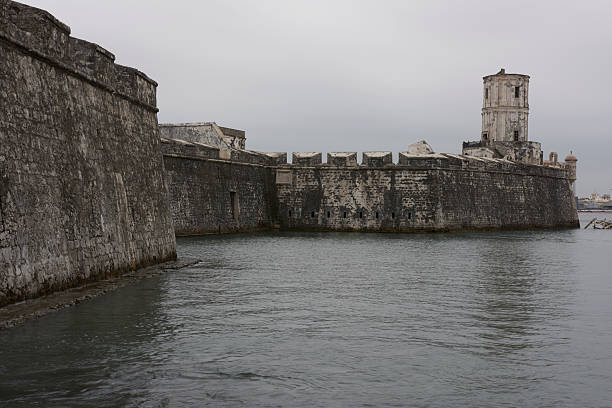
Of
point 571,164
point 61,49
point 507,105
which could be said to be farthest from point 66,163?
point 571,164

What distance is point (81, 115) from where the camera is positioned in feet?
32.1

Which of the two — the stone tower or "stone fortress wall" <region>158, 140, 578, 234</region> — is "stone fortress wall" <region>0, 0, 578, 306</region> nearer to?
"stone fortress wall" <region>158, 140, 578, 234</region>

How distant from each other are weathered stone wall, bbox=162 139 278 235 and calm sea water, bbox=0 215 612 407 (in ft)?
36.9

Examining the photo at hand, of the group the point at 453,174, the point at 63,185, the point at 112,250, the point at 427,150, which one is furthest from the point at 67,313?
the point at 427,150

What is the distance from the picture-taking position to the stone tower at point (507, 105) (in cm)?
4175

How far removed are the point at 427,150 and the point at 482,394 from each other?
101ft

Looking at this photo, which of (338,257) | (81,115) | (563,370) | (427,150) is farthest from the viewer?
(427,150)

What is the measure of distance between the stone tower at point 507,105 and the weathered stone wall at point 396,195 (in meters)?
10.8

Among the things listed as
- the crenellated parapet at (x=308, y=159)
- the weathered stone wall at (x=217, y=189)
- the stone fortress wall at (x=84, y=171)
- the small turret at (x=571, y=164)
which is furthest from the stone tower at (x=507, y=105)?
the stone fortress wall at (x=84, y=171)

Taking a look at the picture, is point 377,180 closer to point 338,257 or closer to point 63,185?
point 338,257

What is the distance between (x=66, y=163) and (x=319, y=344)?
14.3ft

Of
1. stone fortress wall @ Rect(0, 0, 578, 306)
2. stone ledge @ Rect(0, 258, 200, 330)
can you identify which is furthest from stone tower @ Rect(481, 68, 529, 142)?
stone ledge @ Rect(0, 258, 200, 330)

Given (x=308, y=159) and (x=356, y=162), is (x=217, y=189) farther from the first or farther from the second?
(x=356, y=162)

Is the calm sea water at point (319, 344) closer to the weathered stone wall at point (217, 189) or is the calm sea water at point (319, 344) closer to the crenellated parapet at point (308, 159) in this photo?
the weathered stone wall at point (217, 189)
